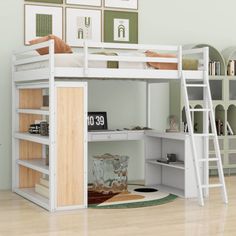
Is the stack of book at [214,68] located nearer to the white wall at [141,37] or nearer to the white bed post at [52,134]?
the white wall at [141,37]

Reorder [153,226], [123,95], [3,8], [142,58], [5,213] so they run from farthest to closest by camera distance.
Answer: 1. [123,95]
2. [3,8]
3. [142,58]
4. [5,213]
5. [153,226]

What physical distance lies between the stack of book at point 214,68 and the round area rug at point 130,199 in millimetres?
1766

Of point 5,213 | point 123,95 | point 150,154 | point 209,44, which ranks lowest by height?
point 5,213

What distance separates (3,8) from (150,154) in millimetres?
2228

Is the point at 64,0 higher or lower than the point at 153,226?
higher

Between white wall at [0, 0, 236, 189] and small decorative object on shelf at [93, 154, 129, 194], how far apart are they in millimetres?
834

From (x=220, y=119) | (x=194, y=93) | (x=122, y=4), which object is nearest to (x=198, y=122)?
(x=220, y=119)

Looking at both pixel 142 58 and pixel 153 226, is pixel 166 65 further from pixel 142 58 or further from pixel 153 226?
pixel 153 226

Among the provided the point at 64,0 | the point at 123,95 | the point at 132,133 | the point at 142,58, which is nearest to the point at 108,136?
the point at 132,133

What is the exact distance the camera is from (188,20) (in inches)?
267

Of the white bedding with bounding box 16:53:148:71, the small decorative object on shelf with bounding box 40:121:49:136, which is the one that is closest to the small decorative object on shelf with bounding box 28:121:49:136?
the small decorative object on shelf with bounding box 40:121:49:136

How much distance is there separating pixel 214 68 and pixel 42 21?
2.16 metres

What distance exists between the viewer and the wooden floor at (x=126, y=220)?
398cm

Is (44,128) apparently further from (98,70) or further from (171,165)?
(171,165)
